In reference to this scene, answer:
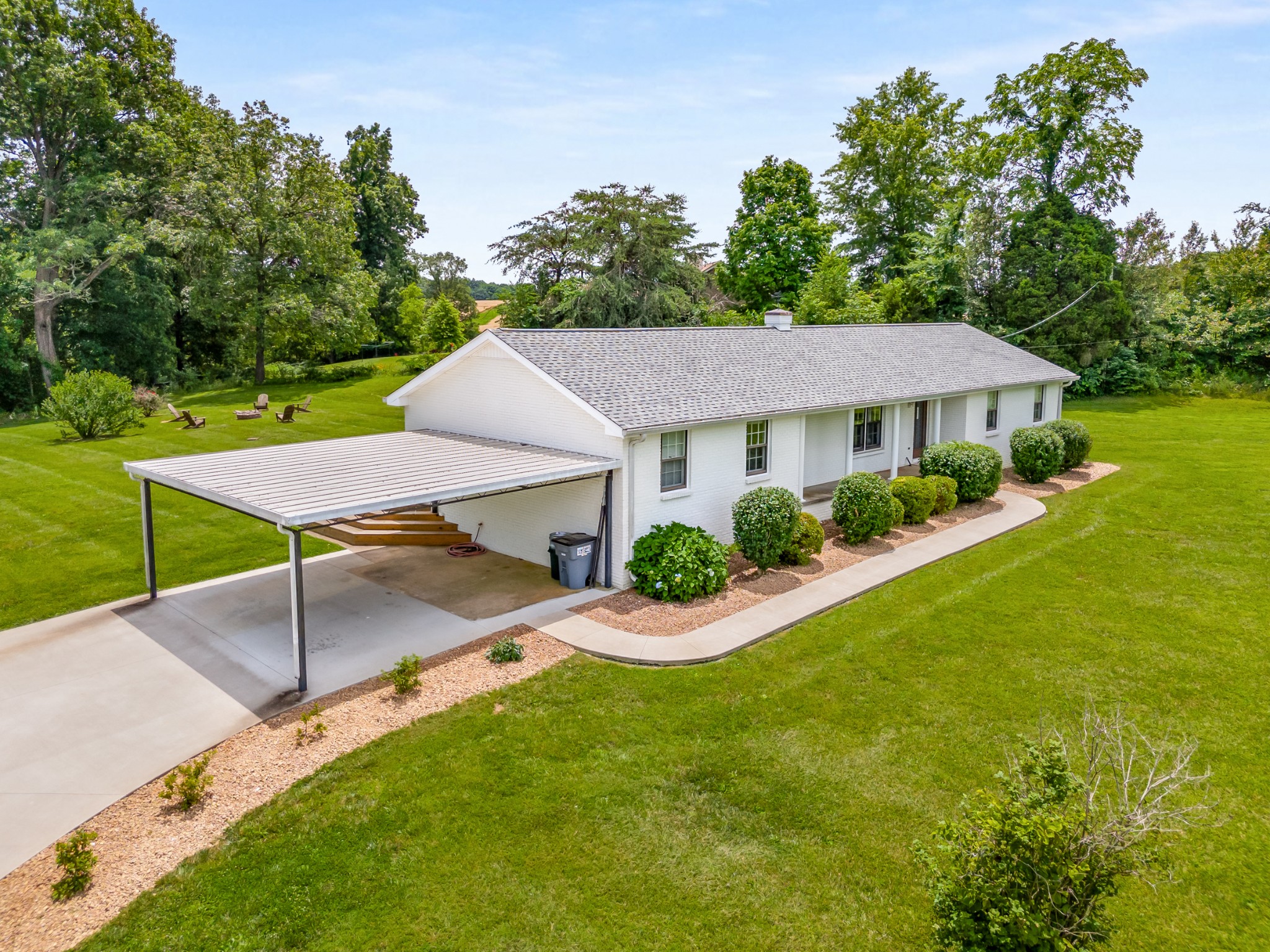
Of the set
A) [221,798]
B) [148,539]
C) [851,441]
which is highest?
[851,441]

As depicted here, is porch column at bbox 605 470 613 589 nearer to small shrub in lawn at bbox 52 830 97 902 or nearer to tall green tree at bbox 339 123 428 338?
small shrub in lawn at bbox 52 830 97 902

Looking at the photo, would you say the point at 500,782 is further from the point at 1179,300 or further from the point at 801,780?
the point at 1179,300

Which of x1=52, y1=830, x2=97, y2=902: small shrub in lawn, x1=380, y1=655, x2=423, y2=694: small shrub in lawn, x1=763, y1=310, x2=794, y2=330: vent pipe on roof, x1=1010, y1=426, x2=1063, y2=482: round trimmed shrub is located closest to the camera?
x1=52, y1=830, x2=97, y2=902: small shrub in lawn

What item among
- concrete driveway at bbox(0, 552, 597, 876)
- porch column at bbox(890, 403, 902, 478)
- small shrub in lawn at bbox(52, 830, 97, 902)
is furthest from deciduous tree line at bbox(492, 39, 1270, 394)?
small shrub in lawn at bbox(52, 830, 97, 902)

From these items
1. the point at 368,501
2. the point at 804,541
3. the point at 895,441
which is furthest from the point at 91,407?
the point at 895,441

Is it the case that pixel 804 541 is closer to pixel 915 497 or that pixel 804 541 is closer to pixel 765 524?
pixel 765 524

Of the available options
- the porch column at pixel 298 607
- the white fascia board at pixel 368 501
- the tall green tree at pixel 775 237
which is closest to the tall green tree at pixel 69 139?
the white fascia board at pixel 368 501
